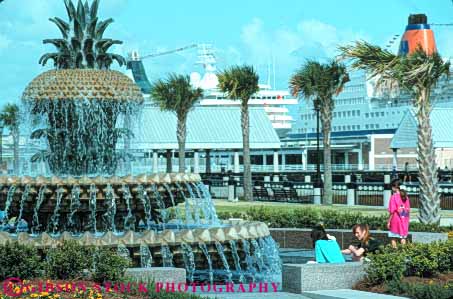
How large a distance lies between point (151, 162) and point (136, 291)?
71681mm

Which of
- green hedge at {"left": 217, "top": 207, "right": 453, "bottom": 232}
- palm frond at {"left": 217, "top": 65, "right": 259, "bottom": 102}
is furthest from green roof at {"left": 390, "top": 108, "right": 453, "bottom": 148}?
green hedge at {"left": 217, "top": 207, "right": 453, "bottom": 232}

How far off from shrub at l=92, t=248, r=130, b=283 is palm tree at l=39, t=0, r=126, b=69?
20.8 ft

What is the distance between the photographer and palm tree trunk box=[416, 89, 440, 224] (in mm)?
26266

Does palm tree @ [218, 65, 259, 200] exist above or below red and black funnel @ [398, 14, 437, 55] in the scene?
below

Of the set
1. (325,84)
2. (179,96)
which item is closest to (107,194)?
(325,84)

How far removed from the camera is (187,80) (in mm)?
61656

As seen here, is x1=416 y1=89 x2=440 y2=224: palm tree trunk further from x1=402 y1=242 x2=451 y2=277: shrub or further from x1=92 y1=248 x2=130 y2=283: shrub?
x1=92 y1=248 x2=130 y2=283: shrub

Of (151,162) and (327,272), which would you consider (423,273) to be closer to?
(327,272)

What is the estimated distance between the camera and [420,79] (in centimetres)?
2586

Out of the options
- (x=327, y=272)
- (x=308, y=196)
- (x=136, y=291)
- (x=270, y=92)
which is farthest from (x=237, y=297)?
(x=270, y=92)

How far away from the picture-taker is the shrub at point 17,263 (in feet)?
40.8

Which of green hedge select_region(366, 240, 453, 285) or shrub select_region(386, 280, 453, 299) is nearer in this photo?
shrub select_region(386, 280, 453, 299)

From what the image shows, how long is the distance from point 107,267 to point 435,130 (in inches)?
3332

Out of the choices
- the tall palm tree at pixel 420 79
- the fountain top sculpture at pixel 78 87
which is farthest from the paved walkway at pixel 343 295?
the tall palm tree at pixel 420 79
